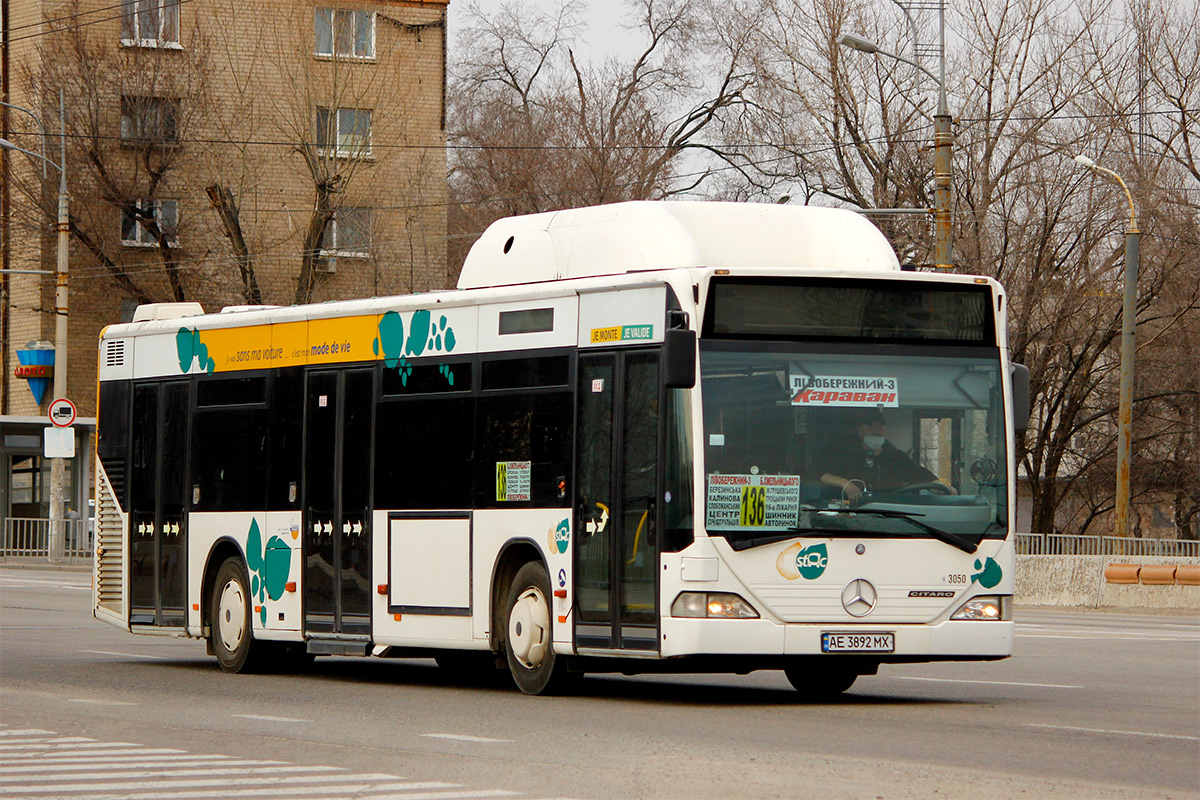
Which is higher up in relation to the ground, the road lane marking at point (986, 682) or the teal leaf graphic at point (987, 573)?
the teal leaf graphic at point (987, 573)

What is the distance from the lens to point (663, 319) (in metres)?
12.6

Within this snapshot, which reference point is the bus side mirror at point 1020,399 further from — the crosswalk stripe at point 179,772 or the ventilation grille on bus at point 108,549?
the ventilation grille on bus at point 108,549

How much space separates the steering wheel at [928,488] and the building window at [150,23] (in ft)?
126

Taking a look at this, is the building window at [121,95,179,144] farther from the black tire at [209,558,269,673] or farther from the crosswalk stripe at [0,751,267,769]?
the crosswalk stripe at [0,751,267,769]

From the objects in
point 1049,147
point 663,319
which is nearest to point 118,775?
point 663,319

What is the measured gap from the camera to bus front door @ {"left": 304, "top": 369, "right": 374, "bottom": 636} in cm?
1522

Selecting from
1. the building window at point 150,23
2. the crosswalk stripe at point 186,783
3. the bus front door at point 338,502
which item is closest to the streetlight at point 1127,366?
the bus front door at point 338,502

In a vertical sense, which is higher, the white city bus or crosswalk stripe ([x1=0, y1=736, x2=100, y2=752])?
the white city bus

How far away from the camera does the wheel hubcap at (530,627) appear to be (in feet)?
43.8

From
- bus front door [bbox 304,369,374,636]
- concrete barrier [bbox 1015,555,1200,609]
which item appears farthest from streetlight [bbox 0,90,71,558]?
bus front door [bbox 304,369,374,636]

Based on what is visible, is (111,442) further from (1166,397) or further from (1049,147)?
(1166,397)

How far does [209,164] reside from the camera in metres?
46.7

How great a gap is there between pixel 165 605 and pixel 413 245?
31828mm

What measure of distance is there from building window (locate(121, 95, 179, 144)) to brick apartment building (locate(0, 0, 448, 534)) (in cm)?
3
